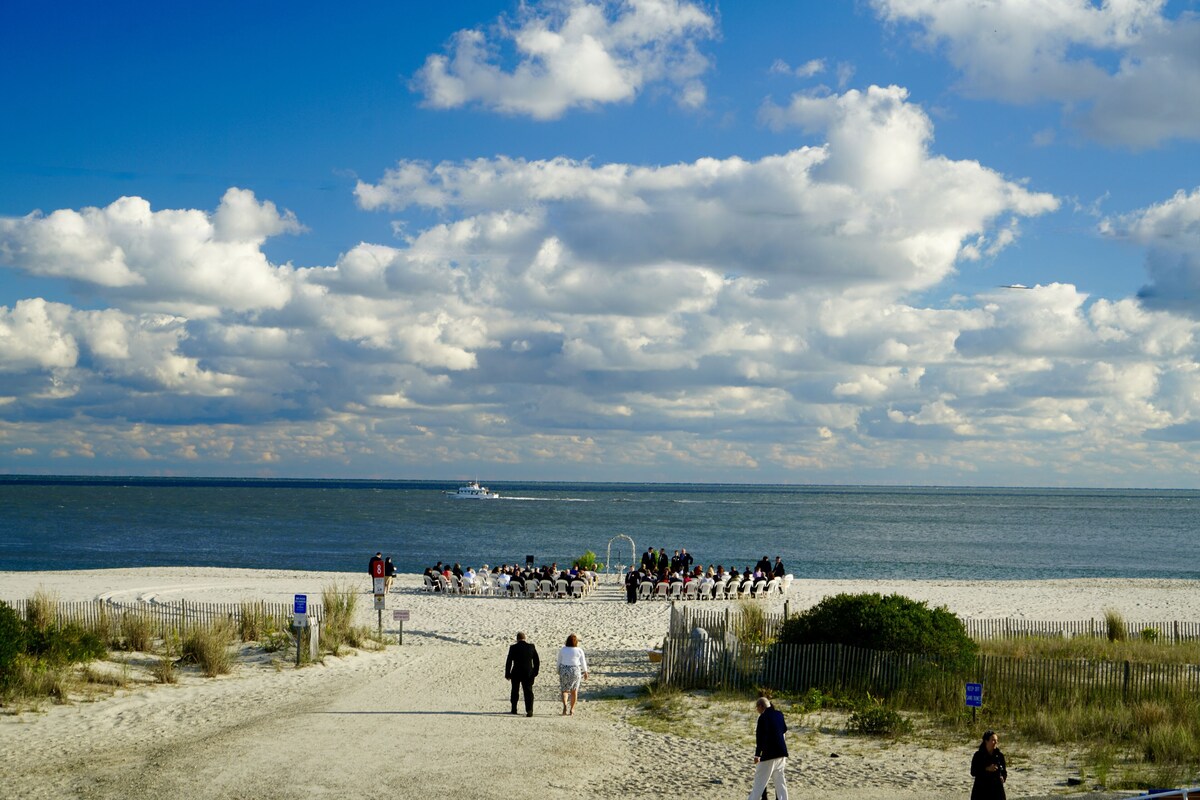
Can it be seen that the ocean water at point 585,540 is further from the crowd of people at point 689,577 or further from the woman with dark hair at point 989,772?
the woman with dark hair at point 989,772

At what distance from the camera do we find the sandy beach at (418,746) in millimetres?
11172

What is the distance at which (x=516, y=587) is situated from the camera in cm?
3045

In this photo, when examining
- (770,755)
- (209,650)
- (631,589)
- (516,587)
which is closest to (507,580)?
(516,587)

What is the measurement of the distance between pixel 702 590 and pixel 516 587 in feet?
17.0

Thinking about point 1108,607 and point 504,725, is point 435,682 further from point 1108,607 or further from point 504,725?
point 1108,607

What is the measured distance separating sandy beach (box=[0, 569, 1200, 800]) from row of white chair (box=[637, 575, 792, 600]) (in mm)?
8724

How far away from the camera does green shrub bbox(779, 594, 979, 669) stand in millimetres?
15570

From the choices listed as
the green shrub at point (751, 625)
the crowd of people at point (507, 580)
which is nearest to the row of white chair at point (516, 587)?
the crowd of people at point (507, 580)

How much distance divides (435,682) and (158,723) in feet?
14.5

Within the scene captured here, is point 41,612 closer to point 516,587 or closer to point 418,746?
point 418,746

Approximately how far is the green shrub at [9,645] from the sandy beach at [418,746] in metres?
Answer: 0.75

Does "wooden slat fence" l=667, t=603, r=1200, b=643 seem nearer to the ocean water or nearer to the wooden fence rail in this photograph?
the wooden fence rail

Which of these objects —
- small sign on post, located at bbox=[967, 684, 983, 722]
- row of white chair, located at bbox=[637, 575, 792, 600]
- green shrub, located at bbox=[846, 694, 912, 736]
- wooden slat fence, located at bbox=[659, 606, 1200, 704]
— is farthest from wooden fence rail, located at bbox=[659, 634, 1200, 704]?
row of white chair, located at bbox=[637, 575, 792, 600]

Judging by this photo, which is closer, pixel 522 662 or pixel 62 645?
pixel 522 662
